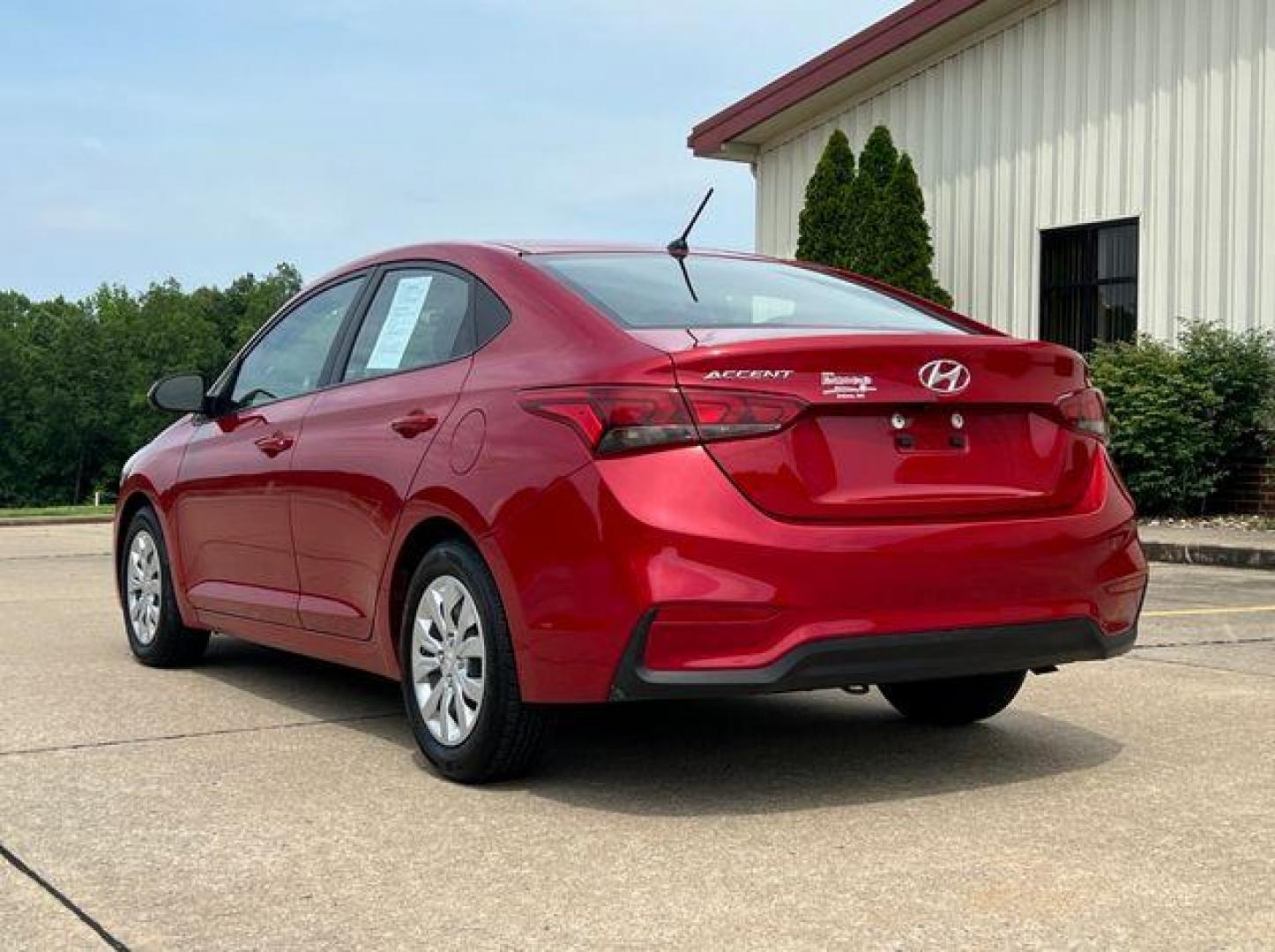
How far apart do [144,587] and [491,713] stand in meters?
3.14

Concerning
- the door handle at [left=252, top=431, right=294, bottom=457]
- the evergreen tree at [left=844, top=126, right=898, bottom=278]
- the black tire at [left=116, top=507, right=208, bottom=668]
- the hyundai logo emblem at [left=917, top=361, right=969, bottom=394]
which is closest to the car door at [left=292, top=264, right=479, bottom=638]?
the door handle at [left=252, top=431, right=294, bottom=457]

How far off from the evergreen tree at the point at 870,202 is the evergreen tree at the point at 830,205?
0.42ft

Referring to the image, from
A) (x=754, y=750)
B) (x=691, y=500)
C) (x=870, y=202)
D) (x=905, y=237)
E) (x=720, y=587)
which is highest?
(x=870, y=202)

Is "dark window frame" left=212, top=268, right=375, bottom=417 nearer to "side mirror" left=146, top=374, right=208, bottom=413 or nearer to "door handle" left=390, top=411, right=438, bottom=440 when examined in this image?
"side mirror" left=146, top=374, right=208, bottom=413

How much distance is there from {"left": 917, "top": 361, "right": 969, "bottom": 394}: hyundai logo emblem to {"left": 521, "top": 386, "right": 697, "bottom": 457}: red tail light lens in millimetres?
669

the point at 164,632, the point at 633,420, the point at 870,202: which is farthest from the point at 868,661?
the point at 870,202

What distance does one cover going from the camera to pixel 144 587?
696cm

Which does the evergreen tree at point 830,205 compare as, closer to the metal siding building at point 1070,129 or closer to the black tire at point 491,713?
the metal siding building at point 1070,129

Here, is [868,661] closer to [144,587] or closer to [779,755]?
[779,755]

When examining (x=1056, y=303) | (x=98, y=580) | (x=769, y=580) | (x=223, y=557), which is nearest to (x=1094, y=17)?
(x=1056, y=303)

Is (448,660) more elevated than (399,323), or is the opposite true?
(399,323)

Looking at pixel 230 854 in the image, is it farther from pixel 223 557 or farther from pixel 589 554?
pixel 223 557

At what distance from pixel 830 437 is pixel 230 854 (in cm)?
180

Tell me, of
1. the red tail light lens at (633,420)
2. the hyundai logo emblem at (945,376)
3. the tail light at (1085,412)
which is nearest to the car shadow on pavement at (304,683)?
the red tail light lens at (633,420)
